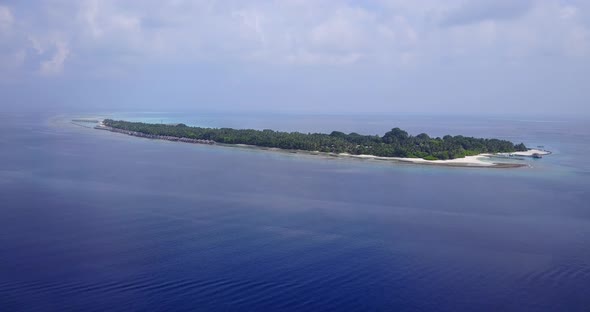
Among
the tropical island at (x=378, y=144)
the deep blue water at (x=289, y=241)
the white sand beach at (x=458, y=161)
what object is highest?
the tropical island at (x=378, y=144)

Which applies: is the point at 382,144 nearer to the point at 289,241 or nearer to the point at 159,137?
the point at 159,137

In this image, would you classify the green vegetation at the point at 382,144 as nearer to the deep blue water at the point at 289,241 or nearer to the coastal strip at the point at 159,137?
the coastal strip at the point at 159,137

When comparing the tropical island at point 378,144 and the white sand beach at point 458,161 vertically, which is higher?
the tropical island at point 378,144

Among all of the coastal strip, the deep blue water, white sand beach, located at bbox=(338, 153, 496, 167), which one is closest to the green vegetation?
white sand beach, located at bbox=(338, 153, 496, 167)

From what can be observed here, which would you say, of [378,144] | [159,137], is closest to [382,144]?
[378,144]

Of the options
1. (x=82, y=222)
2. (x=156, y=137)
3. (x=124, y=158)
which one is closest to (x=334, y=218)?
(x=82, y=222)

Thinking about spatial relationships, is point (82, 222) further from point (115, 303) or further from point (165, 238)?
point (115, 303)

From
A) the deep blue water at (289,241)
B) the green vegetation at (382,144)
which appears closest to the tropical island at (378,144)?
the green vegetation at (382,144)

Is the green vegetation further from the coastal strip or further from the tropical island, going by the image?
the coastal strip

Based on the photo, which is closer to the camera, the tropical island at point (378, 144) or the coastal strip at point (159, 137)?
the tropical island at point (378, 144)
